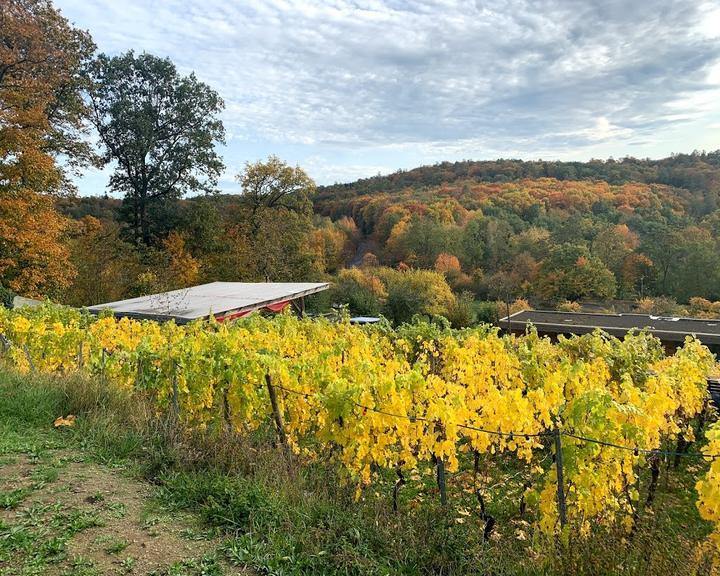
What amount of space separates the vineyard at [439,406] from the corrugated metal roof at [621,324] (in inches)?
599

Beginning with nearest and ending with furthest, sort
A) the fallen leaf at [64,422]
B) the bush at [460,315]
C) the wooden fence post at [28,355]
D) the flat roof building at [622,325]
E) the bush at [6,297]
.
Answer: the fallen leaf at [64,422]
the wooden fence post at [28,355]
the bush at [6,297]
the flat roof building at [622,325]
the bush at [460,315]

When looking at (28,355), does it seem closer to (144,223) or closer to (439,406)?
(439,406)

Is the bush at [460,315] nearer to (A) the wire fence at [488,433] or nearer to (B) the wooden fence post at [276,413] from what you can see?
(A) the wire fence at [488,433]

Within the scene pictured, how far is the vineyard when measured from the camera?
3.89m

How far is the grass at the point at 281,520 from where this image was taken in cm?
290

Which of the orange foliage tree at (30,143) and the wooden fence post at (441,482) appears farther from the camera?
the orange foliage tree at (30,143)

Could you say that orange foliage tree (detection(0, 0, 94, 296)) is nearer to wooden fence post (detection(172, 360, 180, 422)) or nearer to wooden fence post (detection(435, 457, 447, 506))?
wooden fence post (detection(172, 360, 180, 422))

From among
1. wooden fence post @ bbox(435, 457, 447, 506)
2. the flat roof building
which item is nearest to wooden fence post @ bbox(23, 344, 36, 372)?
wooden fence post @ bbox(435, 457, 447, 506)

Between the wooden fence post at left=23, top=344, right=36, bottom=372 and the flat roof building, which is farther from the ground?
the wooden fence post at left=23, top=344, right=36, bottom=372

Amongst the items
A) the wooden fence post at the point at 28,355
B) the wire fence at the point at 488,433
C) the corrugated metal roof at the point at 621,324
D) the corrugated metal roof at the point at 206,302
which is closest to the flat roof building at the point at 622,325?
the corrugated metal roof at the point at 621,324

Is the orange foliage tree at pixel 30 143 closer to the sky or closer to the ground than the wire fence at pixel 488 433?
closer to the sky

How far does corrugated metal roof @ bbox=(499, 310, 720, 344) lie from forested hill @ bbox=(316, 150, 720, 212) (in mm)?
31268

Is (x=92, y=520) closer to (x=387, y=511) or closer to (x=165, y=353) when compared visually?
(x=387, y=511)

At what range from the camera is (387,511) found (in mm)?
3590
